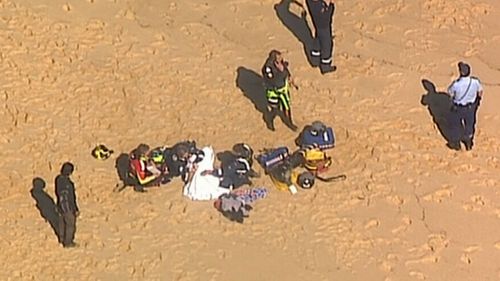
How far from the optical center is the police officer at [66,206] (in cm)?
1853

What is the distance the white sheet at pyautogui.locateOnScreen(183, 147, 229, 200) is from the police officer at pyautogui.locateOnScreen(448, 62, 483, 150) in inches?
145

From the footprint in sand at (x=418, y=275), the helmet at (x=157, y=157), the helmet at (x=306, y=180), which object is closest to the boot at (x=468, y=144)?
the helmet at (x=306, y=180)

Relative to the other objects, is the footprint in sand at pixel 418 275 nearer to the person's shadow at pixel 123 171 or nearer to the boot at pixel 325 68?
the person's shadow at pixel 123 171

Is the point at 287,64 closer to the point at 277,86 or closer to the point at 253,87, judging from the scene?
the point at 253,87

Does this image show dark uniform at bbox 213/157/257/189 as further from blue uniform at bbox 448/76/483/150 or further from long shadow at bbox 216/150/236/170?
blue uniform at bbox 448/76/483/150

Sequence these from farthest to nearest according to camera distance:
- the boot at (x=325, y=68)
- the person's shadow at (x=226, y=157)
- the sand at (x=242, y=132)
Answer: the boot at (x=325, y=68) < the person's shadow at (x=226, y=157) < the sand at (x=242, y=132)

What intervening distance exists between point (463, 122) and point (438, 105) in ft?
3.59

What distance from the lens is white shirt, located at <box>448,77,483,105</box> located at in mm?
20422

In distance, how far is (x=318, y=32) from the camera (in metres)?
22.0

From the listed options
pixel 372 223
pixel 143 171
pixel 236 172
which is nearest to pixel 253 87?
pixel 236 172

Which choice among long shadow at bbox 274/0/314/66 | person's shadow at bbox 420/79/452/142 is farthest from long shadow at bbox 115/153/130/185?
person's shadow at bbox 420/79/452/142

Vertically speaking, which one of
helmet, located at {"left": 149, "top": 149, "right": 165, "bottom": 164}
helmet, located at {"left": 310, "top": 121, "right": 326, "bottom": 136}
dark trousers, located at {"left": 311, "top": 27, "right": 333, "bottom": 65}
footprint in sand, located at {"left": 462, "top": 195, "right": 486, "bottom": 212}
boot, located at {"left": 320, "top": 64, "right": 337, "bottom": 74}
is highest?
dark trousers, located at {"left": 311, "top": 27, "right": 333, "bottom": 65}

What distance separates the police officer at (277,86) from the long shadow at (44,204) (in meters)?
3.60

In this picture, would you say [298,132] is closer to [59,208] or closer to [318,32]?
[318,32]
